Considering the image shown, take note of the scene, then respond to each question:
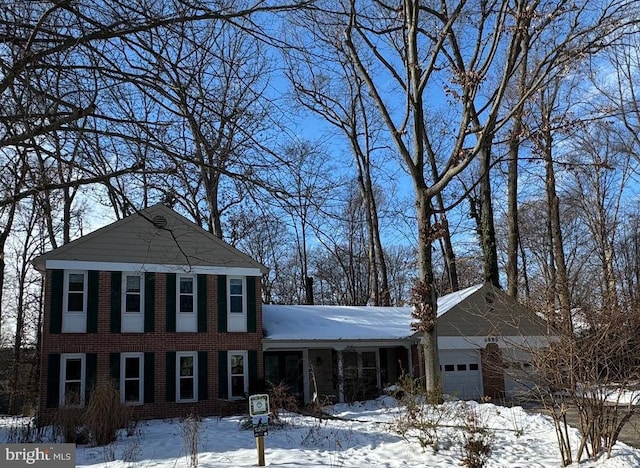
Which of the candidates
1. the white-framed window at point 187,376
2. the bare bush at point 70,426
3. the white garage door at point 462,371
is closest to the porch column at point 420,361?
the white garage door at point 462,371

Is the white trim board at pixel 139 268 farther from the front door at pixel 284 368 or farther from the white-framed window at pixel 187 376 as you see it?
the front door at pixel 284 368

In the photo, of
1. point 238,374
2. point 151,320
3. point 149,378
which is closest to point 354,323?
point 238,374

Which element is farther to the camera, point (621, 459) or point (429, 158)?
point (429, 158)

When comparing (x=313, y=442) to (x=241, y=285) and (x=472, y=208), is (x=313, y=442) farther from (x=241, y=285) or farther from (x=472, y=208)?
(x=472, y=208)

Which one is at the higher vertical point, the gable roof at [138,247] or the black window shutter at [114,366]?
the gable roof at [138,247]

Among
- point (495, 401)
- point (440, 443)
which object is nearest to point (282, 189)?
point (440, 443)

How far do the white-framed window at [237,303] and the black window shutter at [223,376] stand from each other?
0.98 meters

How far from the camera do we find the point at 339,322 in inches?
977

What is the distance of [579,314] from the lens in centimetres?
939

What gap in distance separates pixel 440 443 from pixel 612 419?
2.87 m

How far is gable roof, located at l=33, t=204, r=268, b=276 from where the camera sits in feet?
65.9

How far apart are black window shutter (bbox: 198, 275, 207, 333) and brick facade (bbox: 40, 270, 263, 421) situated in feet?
0.41

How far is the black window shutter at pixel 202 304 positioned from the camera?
2144 cm

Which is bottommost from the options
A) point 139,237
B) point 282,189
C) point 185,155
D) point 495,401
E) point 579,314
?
point 495,401
